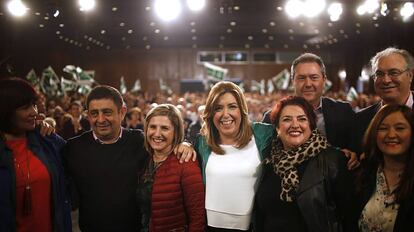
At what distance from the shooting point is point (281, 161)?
2.49 m

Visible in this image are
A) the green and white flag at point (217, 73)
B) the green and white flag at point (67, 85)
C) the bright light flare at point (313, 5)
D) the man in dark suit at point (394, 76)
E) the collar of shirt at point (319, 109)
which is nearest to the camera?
the man in dark suit at point (394, 76)

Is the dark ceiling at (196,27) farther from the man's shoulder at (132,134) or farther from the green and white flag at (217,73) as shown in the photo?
the man's shoulder at (132,134)

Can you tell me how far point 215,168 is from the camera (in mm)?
2668

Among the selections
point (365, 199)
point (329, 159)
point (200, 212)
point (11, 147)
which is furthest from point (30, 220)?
point (365, 199)

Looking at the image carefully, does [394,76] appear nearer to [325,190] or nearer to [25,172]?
[325,190]

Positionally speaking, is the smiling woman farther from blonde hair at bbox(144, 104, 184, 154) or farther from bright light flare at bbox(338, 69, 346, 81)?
bright light flare at bbox(338, 69, 346, 81)

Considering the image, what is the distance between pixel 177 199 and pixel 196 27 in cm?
1582

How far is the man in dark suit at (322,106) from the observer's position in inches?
123

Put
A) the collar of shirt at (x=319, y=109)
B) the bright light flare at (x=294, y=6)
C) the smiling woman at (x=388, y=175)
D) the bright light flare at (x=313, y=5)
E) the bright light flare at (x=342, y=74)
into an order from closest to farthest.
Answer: the smiling woman at (x=388, y=175) < the collar of shirt at (x=319, y=109) < the bright light flare at (x=313, y=5) < the bright light flare at (x=294, y=6) < the bright light flare at (x=342, y=74)

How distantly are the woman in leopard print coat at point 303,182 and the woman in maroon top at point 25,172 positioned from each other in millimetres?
1415

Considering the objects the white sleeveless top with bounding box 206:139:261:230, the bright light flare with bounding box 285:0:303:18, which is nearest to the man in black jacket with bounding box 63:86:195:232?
the white sleeveless top with bounding box 206:139:261:230

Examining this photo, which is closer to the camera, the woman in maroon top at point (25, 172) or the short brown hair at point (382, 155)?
the short brown hair at point (382, 155)

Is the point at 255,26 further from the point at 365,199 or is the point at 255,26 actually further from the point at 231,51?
the point at 365,199

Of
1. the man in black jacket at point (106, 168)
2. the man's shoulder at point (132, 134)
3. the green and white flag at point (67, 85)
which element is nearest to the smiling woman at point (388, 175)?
the man in black jacket at point (106, 168)
